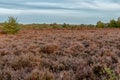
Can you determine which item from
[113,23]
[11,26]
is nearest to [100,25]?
[113,23]

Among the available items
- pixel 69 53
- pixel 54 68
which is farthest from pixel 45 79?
pixel 69 53

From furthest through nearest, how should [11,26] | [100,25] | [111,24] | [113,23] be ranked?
[100,25] → [111,24] → [113,23] → [11,26]

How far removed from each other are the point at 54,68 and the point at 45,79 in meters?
1.65

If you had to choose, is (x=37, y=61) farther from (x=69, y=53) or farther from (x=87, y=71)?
(x=69, y=53)

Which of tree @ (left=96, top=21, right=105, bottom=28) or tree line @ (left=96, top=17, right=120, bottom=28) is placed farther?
tree @ (left=96, top=21, right=105, bottom=28)

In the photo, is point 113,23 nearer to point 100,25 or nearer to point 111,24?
point 111,24

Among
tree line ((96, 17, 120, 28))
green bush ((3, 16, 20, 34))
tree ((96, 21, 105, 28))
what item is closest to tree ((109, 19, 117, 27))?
tree line ((96, 17, 120, 28))

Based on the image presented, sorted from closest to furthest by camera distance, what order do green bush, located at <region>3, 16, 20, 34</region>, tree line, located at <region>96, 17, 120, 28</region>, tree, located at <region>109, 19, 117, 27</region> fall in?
1. green bush, located at <region>3, 16, 20, 34</region>
2. tree line, located at <region>96, 17, 120, 28</region>
3. tree, located at <region>109, 19, 117, 27</region>

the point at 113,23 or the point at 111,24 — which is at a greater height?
the point at 113,23

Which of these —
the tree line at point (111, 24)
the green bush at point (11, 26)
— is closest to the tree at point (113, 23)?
the tree line at point (111, 24)

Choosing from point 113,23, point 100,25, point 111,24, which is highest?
point 113,23

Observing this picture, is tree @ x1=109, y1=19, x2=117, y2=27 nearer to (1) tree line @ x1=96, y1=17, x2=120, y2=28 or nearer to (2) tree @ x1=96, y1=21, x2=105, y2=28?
(1) tree line @ x1=96, y1=17, x2=120, y2=28

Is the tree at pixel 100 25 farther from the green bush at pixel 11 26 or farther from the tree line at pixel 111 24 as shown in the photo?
the green bush at pixel 11 26

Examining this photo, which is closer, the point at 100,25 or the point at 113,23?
the point at 113,23
